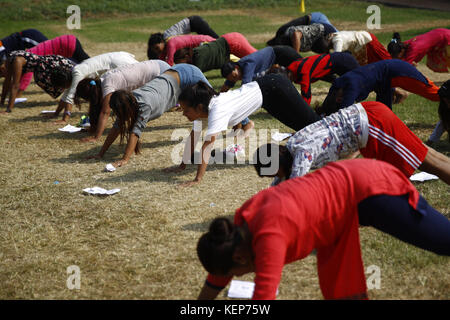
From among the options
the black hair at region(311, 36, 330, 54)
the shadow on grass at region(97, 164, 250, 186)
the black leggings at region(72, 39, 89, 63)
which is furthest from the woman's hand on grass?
the black leggings at region(72, 39, 89, 63)

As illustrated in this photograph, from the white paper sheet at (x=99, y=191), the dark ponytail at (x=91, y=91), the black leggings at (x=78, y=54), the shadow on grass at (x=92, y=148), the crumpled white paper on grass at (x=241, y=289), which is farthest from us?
the black leggings at (x=78, y=54)

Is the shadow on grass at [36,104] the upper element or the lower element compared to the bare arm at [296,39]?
lower

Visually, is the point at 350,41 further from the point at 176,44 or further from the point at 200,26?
the point at 200,26

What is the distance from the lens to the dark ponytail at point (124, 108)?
5.91 meters

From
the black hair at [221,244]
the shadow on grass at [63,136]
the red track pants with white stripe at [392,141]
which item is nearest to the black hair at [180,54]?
the shadow on grass at [63,136]

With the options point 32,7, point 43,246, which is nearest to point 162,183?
point 43,246

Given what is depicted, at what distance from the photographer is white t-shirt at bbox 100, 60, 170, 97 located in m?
6.89

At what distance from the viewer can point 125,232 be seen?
450 cm

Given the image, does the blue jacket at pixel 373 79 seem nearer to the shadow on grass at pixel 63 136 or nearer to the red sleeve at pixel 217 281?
the red sleeve at pixel 217 281

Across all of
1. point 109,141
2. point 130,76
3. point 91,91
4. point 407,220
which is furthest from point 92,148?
point 407,220

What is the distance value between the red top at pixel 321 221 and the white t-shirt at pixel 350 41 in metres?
6.22

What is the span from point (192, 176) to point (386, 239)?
256cm

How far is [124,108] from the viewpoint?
5926 millimetres

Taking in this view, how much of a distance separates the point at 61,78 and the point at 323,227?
6.30 meters
